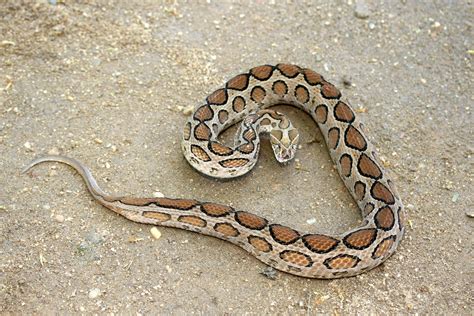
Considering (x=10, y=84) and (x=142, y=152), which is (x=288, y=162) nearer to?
(x=142, y=152)

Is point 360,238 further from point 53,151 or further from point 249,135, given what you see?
point 53,151

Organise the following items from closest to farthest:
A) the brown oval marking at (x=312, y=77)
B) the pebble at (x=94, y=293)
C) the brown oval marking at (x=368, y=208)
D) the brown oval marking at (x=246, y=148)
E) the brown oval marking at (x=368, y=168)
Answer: the pebble at (x=94, y=293) → the brown oval marking at (x=368, y=208) → the brown oval marking at (x=368, y=168) → the brown oval marking at (x=246, y=148) → the brown oval marking at (x=312, y=77)

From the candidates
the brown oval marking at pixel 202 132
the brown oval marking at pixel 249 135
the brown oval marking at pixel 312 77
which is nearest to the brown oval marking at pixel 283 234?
the brown oval marking at pixel 249 135

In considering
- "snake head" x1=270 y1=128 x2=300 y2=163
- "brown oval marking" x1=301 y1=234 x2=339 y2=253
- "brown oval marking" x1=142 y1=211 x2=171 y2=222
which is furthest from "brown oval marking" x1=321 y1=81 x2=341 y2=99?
"brown oval marking" x1=142 y1=211 x2=171 y2=222

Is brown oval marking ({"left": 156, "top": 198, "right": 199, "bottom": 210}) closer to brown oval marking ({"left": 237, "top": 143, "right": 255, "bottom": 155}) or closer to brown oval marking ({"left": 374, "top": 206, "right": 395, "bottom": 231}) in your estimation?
brown oval marking ({"left": 237, "top": 143, "right": 255, "bottom": 155})

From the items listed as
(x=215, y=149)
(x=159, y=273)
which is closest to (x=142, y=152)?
(x=215, y=149)

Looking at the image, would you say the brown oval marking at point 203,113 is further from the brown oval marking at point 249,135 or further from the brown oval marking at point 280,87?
the brown oval marking at point 280,87
